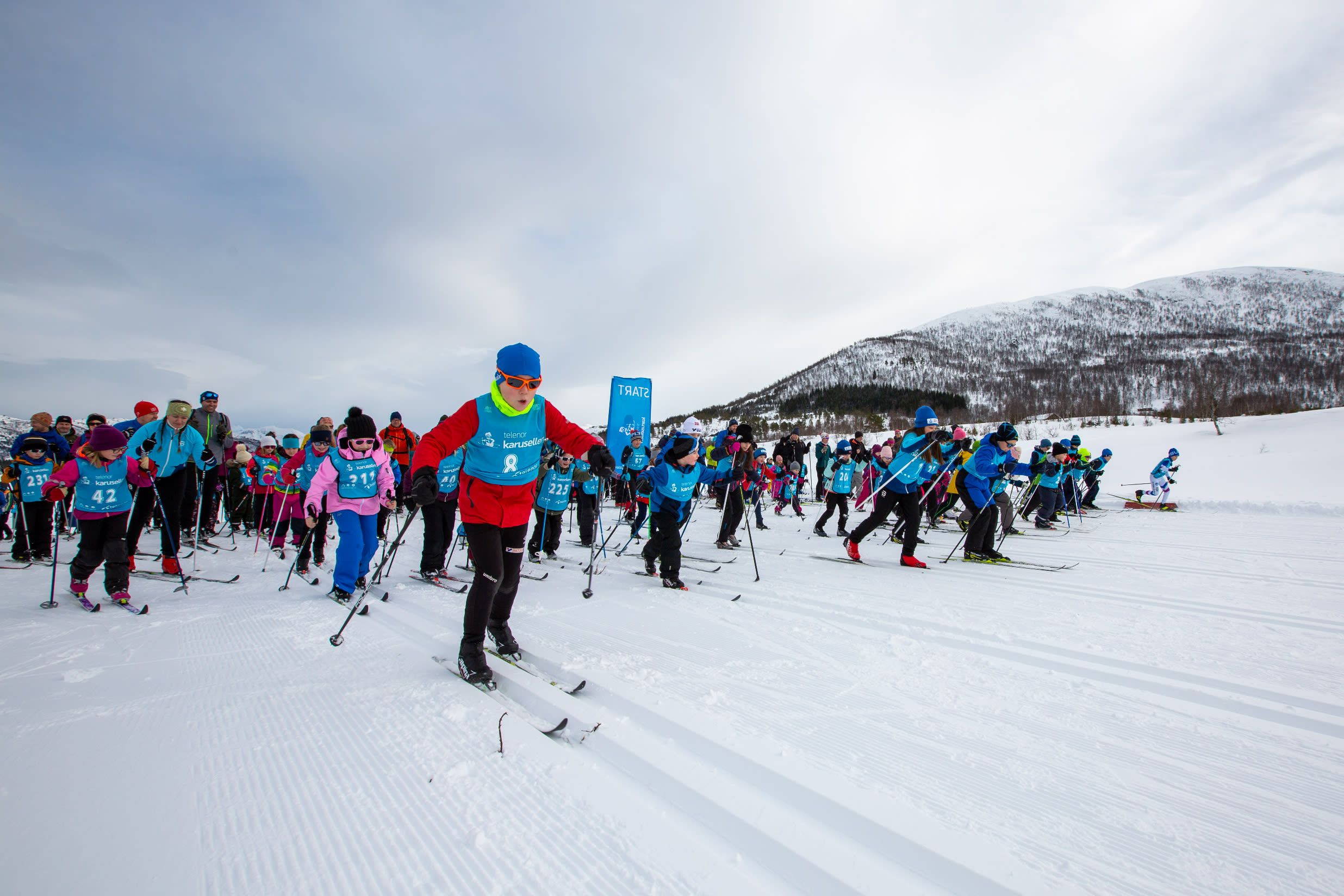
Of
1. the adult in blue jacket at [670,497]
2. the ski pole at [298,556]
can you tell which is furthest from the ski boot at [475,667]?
the ski pole at [298,556]

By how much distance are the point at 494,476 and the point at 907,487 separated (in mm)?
5371

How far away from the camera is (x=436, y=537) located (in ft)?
18.5

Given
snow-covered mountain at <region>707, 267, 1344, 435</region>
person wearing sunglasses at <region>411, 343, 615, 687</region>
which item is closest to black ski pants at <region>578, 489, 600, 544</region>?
person wearing sunglasses at <region>411, 343, 615, 687</region>

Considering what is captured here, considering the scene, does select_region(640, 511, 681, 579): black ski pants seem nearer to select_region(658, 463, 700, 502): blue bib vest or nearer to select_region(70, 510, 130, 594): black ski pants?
select_region(658, 463, 700, 502): blue bib vest

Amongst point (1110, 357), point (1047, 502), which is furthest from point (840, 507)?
point (1110, 357)

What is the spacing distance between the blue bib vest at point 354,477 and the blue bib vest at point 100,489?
1610 mm

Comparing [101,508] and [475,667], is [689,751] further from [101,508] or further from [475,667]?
[101,508]

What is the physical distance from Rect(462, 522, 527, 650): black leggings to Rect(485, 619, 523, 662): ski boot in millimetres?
39

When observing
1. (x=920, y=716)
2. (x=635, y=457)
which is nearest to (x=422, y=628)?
(x=920, y=716)

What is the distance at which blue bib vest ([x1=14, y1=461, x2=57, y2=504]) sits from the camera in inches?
247

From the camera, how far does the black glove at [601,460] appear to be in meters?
3.58

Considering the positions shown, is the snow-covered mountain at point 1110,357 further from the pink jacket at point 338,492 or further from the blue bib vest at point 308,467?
the blue bib vest at point 308,467

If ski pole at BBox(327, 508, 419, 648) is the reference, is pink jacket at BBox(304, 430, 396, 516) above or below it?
above

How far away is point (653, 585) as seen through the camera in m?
5.34
